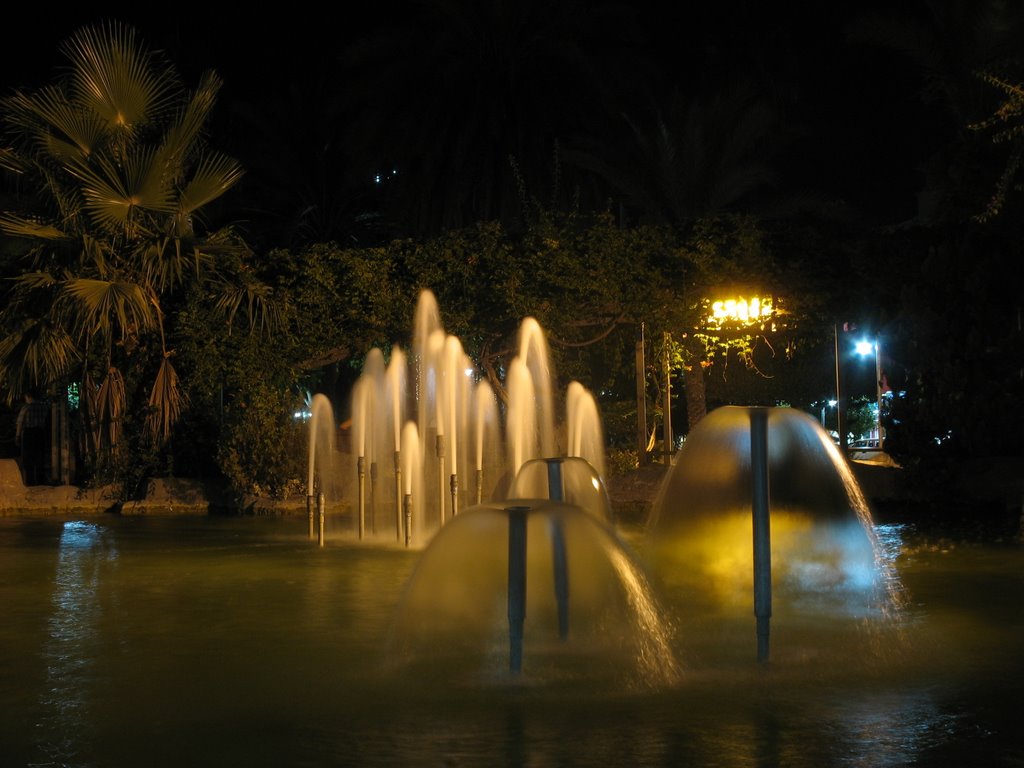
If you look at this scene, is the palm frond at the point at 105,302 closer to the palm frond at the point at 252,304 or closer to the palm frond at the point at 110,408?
the palm frond at the point at 110,408

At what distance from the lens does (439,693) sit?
682cm

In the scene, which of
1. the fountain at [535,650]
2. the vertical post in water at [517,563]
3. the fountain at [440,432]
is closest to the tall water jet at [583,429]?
the fountain at [440,432]

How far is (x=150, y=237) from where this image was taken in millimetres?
20203

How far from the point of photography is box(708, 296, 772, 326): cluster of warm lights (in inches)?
811

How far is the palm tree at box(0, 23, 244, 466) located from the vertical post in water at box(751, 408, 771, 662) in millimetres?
14251

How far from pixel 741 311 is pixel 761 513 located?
13.9 m

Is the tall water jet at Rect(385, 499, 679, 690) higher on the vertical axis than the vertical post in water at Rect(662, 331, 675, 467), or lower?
lower

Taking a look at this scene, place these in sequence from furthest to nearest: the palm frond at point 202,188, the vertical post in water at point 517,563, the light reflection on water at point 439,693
Answer: the palm frond at point 202,188
the vertical post in water at point 517,563
the light reflection on water at point 439,693

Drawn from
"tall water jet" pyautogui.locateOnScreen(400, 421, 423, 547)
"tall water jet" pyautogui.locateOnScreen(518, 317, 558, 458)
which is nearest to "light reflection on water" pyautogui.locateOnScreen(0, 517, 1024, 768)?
"tall water jet" pyautogui.locateOnScreen(400, 421, 423, 547)

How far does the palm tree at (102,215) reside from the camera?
19.8 m

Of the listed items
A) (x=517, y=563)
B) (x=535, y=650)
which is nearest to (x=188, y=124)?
(x=535, y=650)

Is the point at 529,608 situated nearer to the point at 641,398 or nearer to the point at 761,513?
the point at 761,513

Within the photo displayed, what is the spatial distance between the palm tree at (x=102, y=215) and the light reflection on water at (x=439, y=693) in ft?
31.8

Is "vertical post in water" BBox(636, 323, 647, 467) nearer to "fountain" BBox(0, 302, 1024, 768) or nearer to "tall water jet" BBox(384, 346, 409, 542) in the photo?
"tall water jet" BBox(384, 346, 409, 542)
